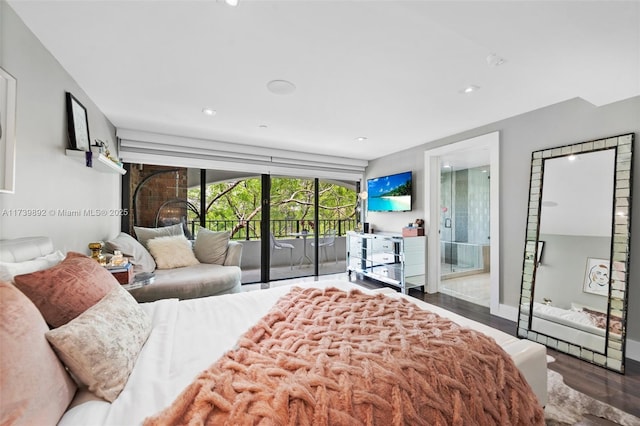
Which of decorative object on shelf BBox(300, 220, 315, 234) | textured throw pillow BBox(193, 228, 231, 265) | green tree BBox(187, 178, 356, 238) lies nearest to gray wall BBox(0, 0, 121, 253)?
textured throw pillow BBox(193, 228, 231, 265)

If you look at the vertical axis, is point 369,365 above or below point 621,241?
below

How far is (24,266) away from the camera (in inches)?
44.5

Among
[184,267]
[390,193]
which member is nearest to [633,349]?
[390,193]

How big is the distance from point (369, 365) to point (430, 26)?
5.67 feet

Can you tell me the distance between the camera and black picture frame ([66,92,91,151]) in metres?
2.01

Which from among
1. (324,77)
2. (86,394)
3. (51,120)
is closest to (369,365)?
(86,394)

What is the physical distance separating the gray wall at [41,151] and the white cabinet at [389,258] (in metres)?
3.45

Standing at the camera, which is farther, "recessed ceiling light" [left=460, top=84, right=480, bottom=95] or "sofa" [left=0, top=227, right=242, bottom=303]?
"sofa" [left=0, top=227, right=242, bottom=303]

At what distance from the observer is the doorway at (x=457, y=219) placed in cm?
351

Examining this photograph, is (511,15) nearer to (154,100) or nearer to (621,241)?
(621,241)

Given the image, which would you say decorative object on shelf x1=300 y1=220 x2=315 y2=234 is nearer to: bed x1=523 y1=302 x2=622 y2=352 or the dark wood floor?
bed x1=523 y1=302 x2=622 y2=352

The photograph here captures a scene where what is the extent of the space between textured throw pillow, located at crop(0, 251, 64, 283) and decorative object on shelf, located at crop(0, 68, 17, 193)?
0.39 metres

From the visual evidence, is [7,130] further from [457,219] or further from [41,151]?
[457,219]

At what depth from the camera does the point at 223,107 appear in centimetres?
269
